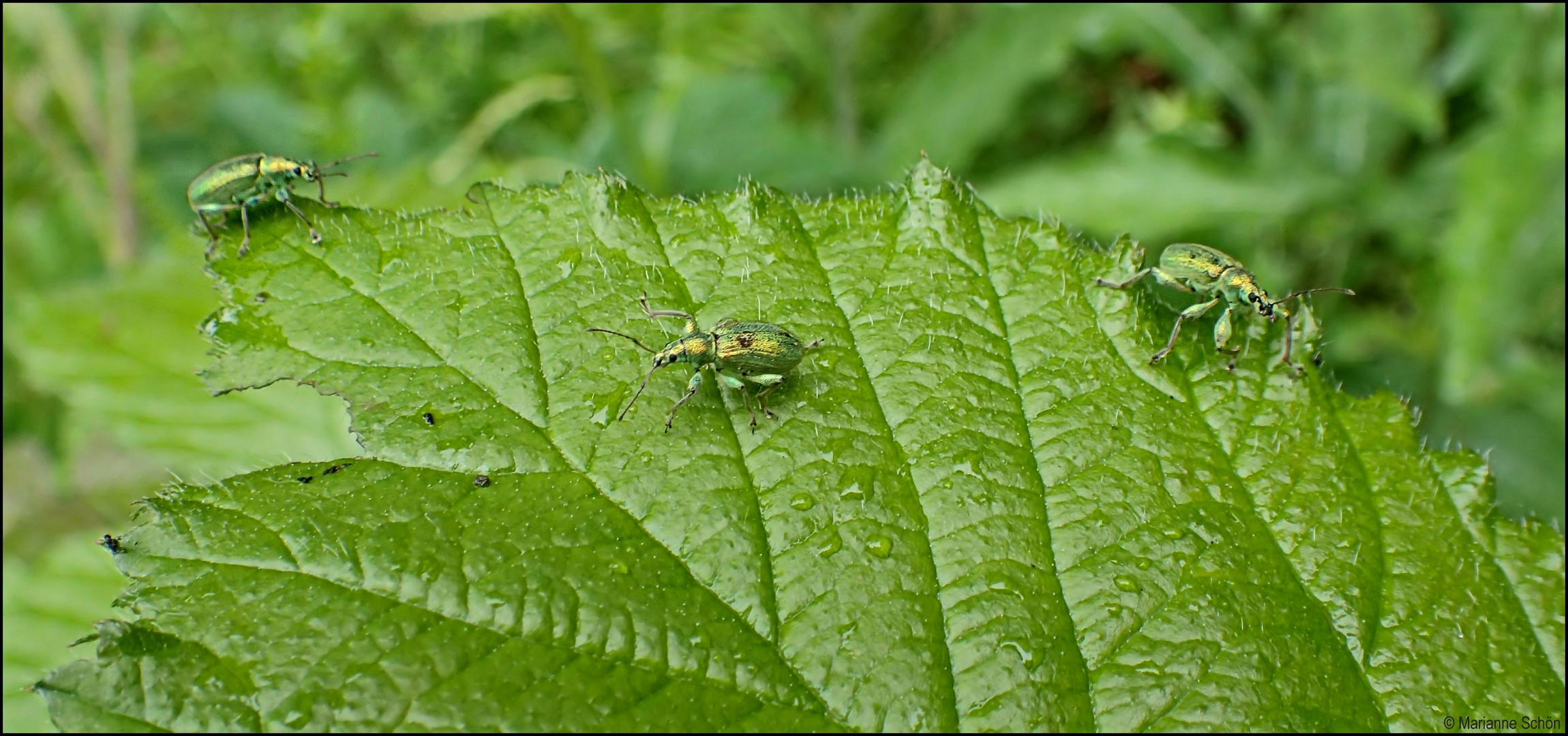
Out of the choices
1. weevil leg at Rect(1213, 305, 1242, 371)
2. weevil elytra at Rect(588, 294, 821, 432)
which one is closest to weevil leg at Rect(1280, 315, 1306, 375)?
weevil leg at Rect(1213, 305, 1242, 371)

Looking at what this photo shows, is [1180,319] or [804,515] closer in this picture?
[804,515]

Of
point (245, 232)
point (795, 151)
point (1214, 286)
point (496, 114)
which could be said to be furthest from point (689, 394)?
point (496, 114)

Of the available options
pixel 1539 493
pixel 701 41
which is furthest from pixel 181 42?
pixel 1539 493

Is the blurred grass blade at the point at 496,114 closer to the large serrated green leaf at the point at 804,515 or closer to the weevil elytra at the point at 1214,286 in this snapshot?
the large serrated green leaf at the point at 804,515

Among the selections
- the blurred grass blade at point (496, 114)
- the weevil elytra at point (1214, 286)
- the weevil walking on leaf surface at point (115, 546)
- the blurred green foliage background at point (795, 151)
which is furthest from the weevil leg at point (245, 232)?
the blurred grass blade at point (496, 114)

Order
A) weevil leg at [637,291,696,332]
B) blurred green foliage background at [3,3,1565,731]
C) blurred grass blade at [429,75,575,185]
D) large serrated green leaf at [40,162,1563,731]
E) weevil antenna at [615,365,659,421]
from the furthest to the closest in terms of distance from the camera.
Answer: blurred grass blade at [429,75,575,185]
blurred green foliage background at [3,3,1565,731]
weevil leg at [637,291,696,332]
weevil antenna at [615,365,659,421]
large serrated green leaf at [40,162,1563,731]

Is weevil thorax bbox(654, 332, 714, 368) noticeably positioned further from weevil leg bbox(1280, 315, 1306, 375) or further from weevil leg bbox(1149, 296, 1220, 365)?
weevil leg bbox(1280, 315, 1306, 375)

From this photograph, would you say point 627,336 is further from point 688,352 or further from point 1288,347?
point 1288,347
